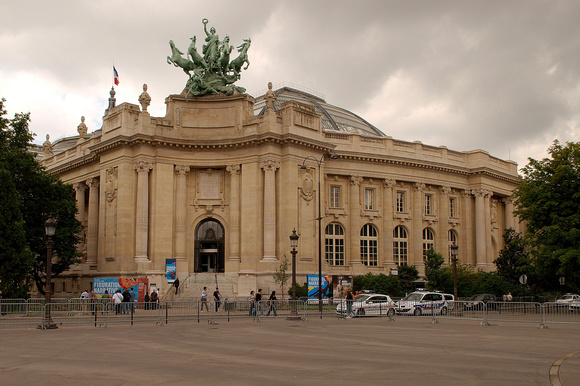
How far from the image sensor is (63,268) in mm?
55031

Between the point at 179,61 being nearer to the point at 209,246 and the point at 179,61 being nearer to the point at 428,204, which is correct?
the point at 209,246

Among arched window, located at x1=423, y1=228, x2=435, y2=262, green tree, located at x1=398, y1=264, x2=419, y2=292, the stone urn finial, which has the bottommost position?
green tree, located at x1=398, y1=264, x2=419, y2=292

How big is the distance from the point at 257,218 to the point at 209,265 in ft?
21.8

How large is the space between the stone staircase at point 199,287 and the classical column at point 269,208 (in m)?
3.84

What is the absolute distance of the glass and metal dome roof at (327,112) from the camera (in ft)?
226

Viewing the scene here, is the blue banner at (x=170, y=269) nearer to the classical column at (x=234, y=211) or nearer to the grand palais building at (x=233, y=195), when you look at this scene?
the grand palais building at (x=233, y=195)

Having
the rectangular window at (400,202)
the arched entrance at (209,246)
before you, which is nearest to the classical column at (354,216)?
the rectangular window at (400,202)

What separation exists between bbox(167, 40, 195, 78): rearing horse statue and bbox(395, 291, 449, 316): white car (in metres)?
30.7

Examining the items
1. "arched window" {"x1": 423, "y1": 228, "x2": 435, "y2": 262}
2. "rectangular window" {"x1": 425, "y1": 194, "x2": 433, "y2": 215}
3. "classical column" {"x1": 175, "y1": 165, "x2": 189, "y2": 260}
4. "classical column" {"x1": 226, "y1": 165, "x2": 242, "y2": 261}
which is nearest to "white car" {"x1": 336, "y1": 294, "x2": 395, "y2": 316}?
"classical column" {"x1": 226, "y1": 165, "x2": 242, "y2": 261}

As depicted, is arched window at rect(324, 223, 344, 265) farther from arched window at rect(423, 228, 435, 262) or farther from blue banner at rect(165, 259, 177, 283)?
blue banner at rect(165, 259, 177, 283)

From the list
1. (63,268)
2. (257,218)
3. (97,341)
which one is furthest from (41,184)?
(97,341)

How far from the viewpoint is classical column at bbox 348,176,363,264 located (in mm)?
59031

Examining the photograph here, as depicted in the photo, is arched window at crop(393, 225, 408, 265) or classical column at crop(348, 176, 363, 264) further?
arched window at crop(393, 225, 408, 265)

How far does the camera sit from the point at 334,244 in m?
58.5
